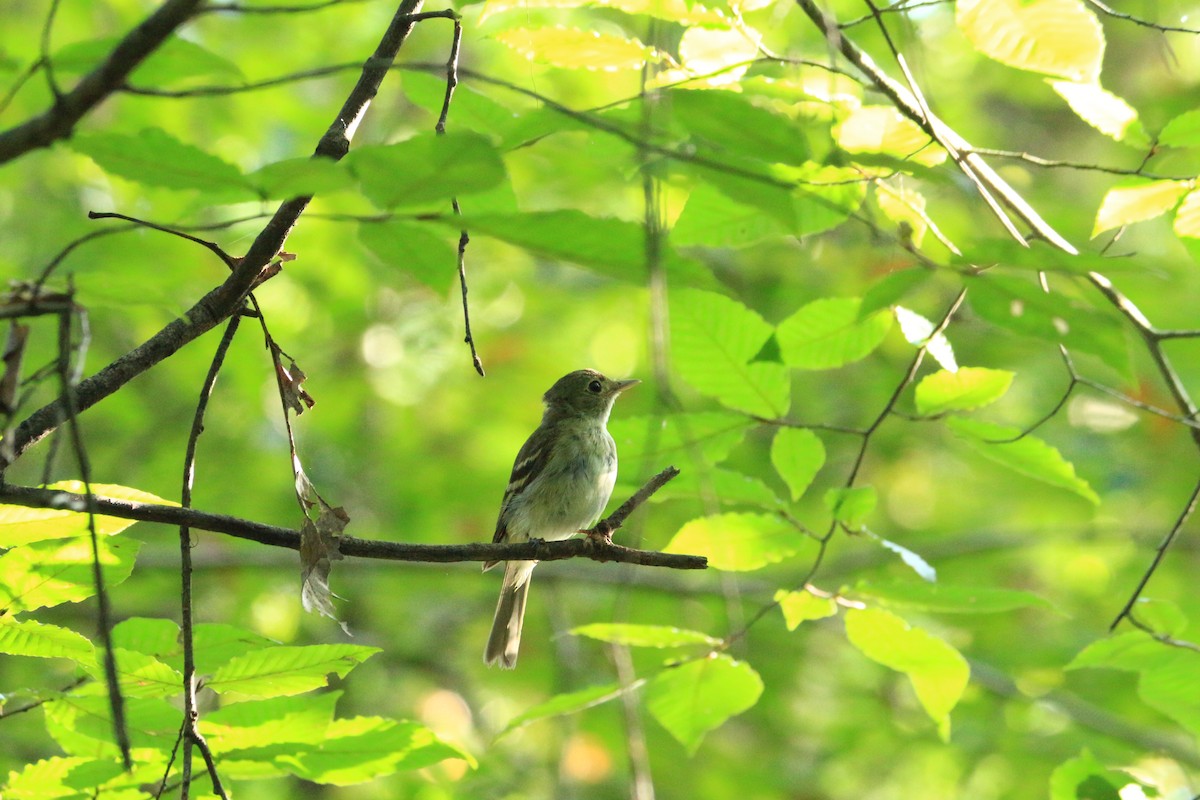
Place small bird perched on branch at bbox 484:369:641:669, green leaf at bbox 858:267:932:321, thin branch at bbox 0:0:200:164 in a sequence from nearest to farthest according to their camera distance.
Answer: thin branch at bbox 0:0:200:164 < green leaf at bbox 858:267:932:321 < small bird perched on branch at bbox 484:369:641:669

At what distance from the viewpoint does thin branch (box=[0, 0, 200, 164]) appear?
137cm

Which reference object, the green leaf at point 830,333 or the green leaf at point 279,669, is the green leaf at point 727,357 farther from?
Result: the green leaf at point 279,669

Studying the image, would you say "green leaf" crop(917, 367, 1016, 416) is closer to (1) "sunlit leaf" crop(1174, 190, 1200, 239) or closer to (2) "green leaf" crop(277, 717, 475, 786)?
(1) "sunlit leaf" crop(1174, 190, 1200, 239)

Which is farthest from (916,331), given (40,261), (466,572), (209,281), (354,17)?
(354,17)

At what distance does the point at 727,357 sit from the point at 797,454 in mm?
343

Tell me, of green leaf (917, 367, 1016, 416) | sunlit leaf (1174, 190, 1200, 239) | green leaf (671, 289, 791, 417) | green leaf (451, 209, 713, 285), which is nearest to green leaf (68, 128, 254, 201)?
green leaf (451, 209, 713, 285)

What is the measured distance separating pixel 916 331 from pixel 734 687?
3.72 ft

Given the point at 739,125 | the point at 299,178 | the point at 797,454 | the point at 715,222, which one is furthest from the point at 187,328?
the point at 797,454

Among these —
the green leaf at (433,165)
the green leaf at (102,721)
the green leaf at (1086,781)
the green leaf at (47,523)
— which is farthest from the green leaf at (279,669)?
the green leaf at (1086,781)

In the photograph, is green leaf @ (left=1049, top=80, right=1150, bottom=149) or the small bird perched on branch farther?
the small bird perched on branch

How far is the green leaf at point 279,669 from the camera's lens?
246 centimetres

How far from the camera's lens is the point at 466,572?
7.78 meters

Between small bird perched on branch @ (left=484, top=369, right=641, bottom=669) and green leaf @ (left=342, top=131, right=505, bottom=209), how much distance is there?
155 inches

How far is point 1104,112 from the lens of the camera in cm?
281
